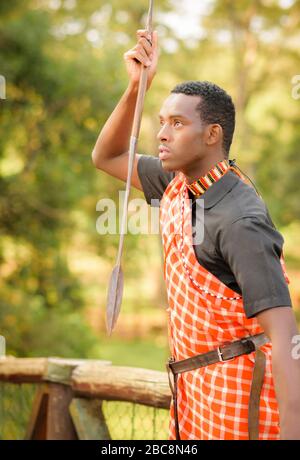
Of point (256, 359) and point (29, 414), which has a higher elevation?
point (256, 359)

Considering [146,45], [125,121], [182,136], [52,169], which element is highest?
[52,169]

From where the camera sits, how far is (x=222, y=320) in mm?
1619

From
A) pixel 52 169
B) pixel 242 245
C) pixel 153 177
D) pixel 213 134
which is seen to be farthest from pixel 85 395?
pixel 52 169

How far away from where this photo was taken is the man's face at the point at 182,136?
5.71 feet


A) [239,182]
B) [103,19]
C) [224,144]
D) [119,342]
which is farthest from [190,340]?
[119,342]

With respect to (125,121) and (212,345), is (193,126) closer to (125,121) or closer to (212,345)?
(125,121)

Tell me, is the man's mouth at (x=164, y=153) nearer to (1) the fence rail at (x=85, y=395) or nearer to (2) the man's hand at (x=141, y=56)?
(2) the man's hand at (x=141, y=56)

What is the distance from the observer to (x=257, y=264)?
4.80 feet

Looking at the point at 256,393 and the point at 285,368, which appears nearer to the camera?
the point at 285,368

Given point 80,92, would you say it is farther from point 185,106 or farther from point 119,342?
point 119,342

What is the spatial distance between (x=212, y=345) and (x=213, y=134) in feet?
1.71

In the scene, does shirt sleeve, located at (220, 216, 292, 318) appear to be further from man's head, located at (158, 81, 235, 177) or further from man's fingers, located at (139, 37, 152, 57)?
man's fingers, located at (139, 37, 152, 57)

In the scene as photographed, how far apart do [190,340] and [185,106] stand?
0.57m

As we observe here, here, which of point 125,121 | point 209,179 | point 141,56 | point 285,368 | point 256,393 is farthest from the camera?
point 125,121
